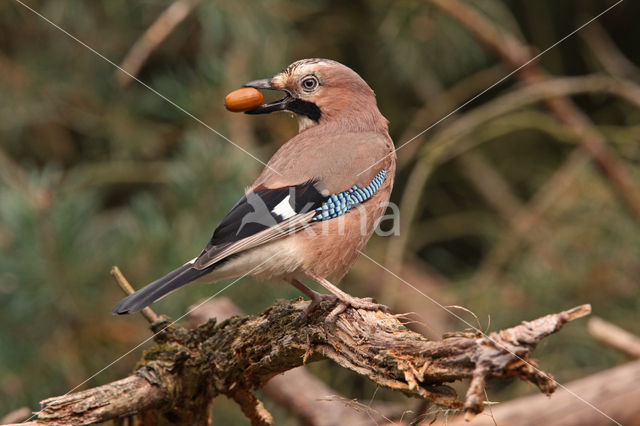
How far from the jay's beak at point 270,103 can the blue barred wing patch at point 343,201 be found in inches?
23.6

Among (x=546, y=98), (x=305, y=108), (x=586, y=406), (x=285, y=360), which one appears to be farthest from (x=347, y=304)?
(x=546, y=98)

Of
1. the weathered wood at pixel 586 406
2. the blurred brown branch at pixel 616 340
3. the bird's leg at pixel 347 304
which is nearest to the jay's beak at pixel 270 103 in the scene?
the bird's leg at pixel 347 304

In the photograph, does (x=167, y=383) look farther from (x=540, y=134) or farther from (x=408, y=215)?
(x=540, y=134)

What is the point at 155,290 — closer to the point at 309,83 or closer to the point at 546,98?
the point at 309,83

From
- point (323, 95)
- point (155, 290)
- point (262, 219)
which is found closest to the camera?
point (155, 290)

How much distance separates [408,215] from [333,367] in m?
1.50

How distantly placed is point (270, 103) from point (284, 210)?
732 mm

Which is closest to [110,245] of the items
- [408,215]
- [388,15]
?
[408,215]

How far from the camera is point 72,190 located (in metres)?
4.57

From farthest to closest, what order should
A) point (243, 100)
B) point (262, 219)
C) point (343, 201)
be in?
point (243, 100) → point (343, 201) → point (262, 219)

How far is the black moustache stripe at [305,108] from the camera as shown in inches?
144

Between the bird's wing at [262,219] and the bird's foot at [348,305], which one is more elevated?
the bird's wing at [262,219]

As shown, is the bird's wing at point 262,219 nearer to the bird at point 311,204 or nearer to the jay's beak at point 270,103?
the bird at point 311,204

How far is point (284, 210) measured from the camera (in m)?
3.04
